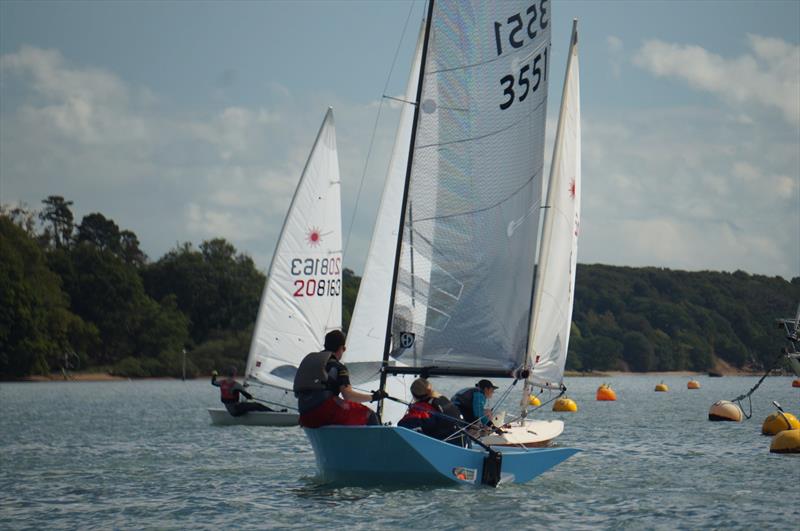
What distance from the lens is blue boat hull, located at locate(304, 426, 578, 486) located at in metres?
16.5

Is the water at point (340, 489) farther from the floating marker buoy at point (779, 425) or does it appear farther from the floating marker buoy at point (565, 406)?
the floating marker buoy at point (565, 406)

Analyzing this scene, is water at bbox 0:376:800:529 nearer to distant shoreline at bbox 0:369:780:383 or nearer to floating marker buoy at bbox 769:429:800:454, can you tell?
floating marker buoy at bbox 769:429:800:454

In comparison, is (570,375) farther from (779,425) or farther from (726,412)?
(779,425)

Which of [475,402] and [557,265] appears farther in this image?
[557,265]

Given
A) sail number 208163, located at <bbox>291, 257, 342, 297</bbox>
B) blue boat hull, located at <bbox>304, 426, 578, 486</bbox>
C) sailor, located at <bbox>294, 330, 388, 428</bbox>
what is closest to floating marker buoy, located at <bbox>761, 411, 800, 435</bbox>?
sail number 208163, located at <bbox>291, 257, 342, 297</bbox>

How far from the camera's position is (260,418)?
116 ft

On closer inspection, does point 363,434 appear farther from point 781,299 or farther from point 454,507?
point 781,299

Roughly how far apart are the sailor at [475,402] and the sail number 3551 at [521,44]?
453cm

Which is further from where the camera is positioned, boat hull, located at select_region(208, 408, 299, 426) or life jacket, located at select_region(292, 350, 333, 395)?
boat hull, located at select_region(208, 408, 299, 426)

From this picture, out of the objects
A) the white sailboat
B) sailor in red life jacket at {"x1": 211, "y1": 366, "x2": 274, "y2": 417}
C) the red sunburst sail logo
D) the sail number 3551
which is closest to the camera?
the sail number 3551

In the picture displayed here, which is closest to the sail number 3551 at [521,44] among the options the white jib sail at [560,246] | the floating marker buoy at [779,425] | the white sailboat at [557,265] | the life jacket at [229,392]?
the white sailboat at [557,265]

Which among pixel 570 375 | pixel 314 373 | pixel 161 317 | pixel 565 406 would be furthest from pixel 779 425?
pixel 570 375

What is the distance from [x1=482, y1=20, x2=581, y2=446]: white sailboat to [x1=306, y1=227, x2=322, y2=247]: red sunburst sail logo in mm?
9399

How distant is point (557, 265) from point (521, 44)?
866cm
